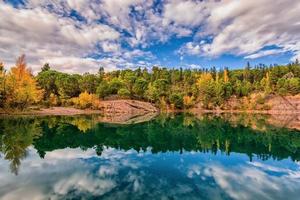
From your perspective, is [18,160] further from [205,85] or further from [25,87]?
[205,85]

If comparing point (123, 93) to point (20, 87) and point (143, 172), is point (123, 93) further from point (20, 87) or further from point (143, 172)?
point (143, 172)

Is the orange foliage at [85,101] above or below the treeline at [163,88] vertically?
below

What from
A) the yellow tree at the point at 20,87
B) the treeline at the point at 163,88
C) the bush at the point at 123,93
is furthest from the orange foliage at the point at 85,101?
the yellow tree at the point at 20,87

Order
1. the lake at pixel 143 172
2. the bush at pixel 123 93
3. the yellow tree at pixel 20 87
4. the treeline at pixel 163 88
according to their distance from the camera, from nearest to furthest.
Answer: the lake at pixel 143 172 → the yellow tree at pixel 20 87 → the treeline at pixel 163 88 → the bush at pixel 123 93

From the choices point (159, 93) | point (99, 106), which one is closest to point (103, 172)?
point (99, 106)

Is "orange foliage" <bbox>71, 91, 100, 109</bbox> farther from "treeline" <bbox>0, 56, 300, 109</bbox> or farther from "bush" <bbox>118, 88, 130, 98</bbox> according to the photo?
"bush" <bbox>118, 88, 130, 98</bbox>

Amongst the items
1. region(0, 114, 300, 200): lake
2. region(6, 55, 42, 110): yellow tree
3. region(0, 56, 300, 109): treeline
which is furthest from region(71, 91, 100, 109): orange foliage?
region(0, 114, 300, 200): lake

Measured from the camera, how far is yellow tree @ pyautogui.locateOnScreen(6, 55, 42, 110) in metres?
66.9

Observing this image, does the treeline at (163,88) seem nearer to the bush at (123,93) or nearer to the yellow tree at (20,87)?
the bush at (123,93)

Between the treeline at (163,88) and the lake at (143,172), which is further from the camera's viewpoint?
the treeline at (163,88)

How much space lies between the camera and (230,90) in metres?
137

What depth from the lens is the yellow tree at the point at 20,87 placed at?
66.9 meters

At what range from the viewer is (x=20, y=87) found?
224ft

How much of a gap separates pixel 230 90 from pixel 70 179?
129943 mm
